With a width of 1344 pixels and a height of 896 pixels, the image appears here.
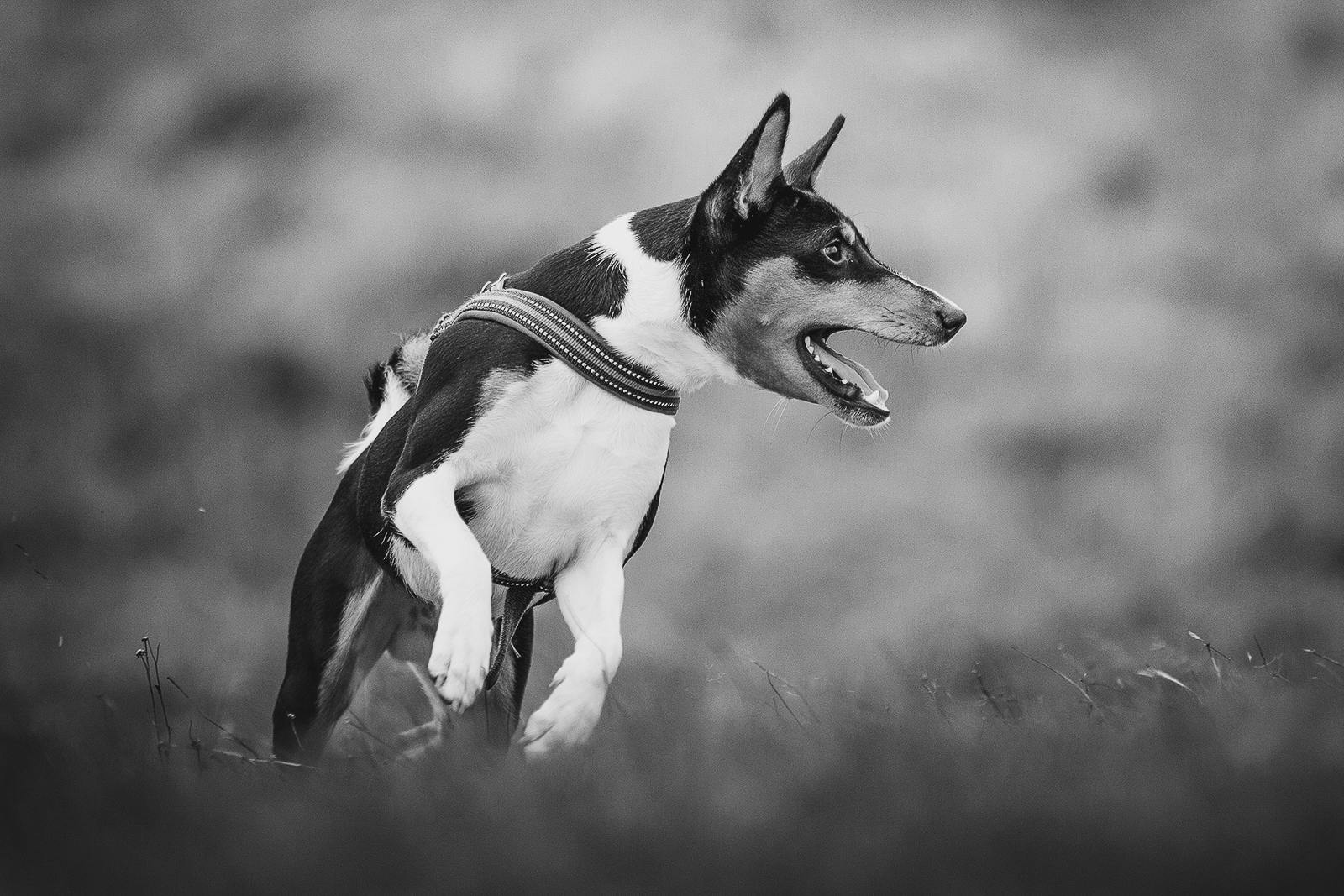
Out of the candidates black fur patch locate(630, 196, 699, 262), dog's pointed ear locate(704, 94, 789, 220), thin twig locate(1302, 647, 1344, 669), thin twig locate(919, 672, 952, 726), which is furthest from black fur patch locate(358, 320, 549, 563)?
thin twig locate(1302, 647, 1344, 669)

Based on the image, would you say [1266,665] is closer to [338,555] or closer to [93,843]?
[338,555]

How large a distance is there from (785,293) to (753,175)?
0.30 m

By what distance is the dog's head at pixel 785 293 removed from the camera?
10.5 feet

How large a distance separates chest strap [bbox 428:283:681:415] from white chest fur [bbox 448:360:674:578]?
3 cm

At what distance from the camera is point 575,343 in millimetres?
3107

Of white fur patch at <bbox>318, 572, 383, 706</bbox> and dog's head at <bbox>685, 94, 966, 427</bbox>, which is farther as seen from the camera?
white fur patch at <bbox>318, 572, 383, 706</bbox>

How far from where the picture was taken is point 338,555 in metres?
3.68

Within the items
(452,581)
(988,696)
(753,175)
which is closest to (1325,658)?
(988,696)

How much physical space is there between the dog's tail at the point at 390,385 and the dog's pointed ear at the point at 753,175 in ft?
3.40

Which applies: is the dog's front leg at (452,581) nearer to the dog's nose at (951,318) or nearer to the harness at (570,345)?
the harness at (570,345)

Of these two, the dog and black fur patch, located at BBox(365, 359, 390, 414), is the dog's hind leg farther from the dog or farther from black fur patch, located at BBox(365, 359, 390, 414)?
black fur patch, located at BBox(365, 359, 390, 414)

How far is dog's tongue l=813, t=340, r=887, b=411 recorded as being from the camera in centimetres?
328

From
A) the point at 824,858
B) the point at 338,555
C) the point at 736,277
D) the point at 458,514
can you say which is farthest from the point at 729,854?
the point at 338,555

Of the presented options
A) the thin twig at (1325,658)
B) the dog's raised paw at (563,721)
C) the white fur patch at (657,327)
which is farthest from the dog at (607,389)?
the thin twig at (1325,658)
